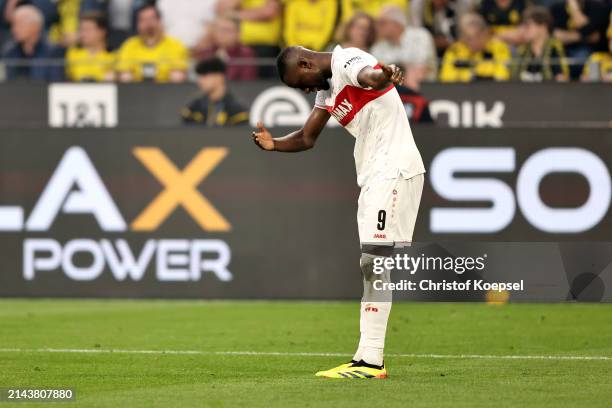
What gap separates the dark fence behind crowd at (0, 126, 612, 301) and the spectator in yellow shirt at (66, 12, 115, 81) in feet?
12.9

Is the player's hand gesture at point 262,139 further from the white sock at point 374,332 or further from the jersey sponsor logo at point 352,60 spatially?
the white sock at point 374,332

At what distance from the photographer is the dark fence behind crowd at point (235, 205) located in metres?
13.7

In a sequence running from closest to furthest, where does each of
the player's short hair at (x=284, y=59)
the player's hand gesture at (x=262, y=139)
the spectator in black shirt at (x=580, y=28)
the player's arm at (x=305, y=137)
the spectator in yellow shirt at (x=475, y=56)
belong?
the player's short hair at (x=284, y=59)
the player's hand gesture at (x=262, y=139)
the player's arm at (x=305, y=137)
the spectator in black shirt at (x=580, y=28)
the spectator in yellow shirt at (x=475, y=56)

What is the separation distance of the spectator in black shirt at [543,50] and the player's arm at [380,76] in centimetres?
859

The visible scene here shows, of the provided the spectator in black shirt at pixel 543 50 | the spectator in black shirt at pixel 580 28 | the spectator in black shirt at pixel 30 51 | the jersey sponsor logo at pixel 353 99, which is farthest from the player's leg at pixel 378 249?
the spectator in black shirt at pixel 30 51

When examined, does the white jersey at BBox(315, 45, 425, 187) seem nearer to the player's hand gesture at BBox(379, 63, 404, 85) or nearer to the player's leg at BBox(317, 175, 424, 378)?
the player's leg at BBox(317, 175, 424, 378)

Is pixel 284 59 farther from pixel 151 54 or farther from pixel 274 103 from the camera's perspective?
pixel 151 54

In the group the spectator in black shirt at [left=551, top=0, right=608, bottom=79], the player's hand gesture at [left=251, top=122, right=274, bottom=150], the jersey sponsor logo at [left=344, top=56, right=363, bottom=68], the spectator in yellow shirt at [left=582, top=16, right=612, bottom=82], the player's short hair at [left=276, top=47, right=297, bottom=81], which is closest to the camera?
the jersey sponsor logo at [left=344, top=56, right=363, bottom=68]

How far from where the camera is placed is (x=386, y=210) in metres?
8.69

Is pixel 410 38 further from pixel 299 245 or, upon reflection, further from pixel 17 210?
pixel 17 210

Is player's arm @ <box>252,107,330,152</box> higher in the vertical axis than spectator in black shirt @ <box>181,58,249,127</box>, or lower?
higher

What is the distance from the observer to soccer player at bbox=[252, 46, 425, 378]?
8633mm

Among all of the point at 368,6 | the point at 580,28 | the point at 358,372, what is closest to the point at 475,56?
the point at 580,28

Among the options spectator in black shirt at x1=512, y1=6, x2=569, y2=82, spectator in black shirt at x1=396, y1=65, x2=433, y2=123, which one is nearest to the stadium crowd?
spectator in black shirt at x1=512, y1=6, x2=569, y2=82
